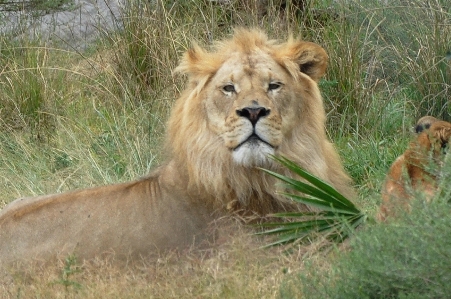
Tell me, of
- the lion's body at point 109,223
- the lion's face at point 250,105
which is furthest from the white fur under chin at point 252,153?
the lion's body at point 109,223

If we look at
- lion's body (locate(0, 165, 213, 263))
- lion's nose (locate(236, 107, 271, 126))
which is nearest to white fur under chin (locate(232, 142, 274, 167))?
lion's nose (locate(236, 107, 271, 126))

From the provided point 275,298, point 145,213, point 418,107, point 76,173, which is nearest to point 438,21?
point 418,107

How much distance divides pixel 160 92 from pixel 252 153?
11.5 ft

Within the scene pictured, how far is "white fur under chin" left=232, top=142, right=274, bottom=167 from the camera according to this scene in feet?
16.3

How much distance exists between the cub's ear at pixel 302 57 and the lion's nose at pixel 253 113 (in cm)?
42

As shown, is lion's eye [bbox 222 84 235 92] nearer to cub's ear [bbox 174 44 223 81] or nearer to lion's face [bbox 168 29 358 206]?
lion's face [bbox 168 29 358 206]

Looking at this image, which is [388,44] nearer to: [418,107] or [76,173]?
[418,107]

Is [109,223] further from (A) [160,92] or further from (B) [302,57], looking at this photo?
(A) [160,92]

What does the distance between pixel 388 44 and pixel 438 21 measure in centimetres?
94

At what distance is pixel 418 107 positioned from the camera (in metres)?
7.56

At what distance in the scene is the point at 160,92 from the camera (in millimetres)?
8367

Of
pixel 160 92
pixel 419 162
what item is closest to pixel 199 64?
pixel 419 162

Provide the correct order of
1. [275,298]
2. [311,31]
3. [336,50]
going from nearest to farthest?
[275,298]
[336,50]
[311,31]

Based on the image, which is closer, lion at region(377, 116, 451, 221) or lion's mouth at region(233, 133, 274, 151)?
lion at region(377, 116, 451, 221)
